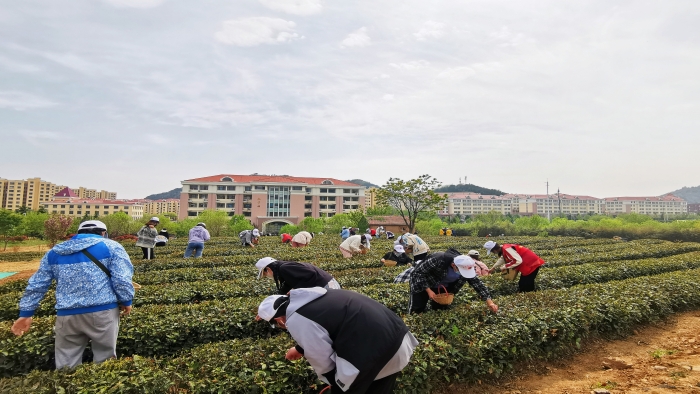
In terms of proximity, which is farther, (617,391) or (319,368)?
(617,391)

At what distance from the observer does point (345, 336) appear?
7.16 ft

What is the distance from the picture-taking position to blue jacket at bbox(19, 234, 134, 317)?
3.50 metres

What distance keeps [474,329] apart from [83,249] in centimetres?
436

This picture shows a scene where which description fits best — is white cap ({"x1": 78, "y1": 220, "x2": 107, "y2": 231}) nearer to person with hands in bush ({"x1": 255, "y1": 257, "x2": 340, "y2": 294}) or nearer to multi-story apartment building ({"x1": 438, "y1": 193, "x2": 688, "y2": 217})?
person with hands in bush ({"x1": 255, "y1": 257, "x2": 340, "y2": 294})

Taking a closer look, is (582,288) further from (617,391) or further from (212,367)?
(212,367)

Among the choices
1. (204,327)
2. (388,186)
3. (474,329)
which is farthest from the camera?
(388,186)

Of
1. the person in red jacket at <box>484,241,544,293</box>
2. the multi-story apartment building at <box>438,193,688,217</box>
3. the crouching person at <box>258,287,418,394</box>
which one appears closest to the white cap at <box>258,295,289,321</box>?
the crouching person at <box>258,287,418,394</box>

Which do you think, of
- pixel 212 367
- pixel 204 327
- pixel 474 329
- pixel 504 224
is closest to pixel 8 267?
pixel 204 327

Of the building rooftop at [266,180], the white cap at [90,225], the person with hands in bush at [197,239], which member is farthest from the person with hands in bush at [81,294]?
the building rooftop at [266,180]

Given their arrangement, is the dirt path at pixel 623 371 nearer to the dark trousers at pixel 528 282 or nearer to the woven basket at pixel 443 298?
the woven basket at pixel 443 298

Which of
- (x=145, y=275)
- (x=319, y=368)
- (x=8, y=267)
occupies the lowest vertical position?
(x=8, y=267)

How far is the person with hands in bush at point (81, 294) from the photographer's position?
350 centimetres

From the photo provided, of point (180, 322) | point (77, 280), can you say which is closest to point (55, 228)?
point (180, 322)

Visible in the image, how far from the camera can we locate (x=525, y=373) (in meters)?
4.51
